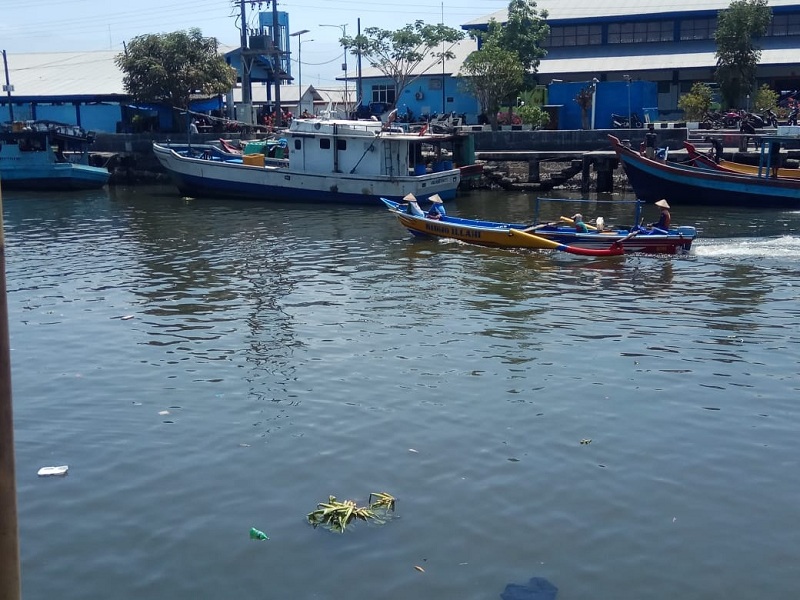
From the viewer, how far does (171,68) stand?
4431 cm

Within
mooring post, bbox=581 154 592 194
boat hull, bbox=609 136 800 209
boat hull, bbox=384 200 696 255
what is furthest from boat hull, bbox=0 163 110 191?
boat hull, bbox=609 136 800 209

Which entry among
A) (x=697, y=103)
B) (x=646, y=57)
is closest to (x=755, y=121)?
(x=697, y=103)

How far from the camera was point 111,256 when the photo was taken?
2252cm

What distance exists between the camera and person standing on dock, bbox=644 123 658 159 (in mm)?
33609

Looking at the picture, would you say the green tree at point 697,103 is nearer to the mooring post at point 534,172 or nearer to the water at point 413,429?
the mooring post at point 534,172

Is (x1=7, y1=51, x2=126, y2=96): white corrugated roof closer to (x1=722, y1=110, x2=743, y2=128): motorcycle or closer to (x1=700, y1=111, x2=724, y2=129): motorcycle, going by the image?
(x1=700, y1=111, x2=724, y2=129): motorcycle

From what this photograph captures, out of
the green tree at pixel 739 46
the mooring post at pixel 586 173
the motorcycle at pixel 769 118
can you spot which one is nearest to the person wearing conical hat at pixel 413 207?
the mooring post at pixel 586 173

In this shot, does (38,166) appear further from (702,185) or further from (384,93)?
(702,185)

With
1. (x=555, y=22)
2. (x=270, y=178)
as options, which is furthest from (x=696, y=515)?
(x=555, y=22)

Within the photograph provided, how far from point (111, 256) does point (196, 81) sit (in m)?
23.8

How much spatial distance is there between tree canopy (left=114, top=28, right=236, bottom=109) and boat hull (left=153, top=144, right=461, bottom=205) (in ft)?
34.0

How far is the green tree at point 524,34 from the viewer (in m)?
46.8

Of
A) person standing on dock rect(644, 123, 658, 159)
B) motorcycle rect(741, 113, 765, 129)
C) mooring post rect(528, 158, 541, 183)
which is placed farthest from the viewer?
motorcycle rect(741, 113, 765, 129)

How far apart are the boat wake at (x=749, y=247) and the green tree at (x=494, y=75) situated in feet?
68.8
